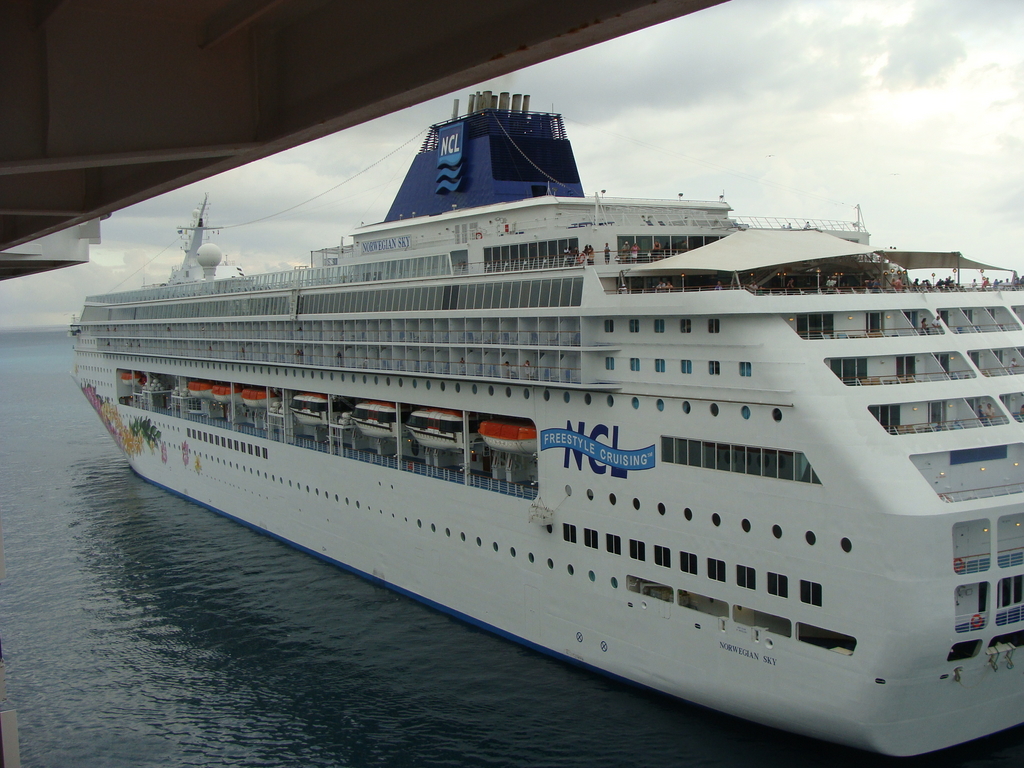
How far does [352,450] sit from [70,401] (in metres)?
78.3

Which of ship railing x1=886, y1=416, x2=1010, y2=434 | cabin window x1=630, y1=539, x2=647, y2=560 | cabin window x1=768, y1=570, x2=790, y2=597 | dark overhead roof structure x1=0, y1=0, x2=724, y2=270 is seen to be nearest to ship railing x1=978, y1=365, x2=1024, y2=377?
ship railing x1=886, y1=416, x2=1010, y2=434

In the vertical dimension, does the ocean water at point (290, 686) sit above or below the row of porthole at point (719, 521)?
below

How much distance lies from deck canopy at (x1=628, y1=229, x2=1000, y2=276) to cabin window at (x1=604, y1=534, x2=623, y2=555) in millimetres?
5711

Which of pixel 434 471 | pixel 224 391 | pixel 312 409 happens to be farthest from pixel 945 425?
pixel 224 391

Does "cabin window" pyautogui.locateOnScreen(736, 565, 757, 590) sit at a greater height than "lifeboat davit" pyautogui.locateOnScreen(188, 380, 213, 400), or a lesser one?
lesser

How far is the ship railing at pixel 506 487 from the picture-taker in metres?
19.7

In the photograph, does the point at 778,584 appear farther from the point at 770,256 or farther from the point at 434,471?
the point at 434,471

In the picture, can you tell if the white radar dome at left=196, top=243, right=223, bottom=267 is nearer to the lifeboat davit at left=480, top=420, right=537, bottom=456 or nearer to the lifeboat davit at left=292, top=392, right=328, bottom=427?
the lifeboat davit at left=292, top=392, right=328, bottom=427

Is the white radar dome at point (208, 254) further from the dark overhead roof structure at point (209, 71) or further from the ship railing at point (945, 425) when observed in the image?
the dark overhead roof structure at point (209, 71)

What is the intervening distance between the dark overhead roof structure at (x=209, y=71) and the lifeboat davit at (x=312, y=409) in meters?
23.2

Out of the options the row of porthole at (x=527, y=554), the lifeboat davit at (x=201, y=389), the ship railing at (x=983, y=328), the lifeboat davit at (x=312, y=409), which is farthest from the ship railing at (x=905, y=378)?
the lifeboat davit at (x=201, y=389)

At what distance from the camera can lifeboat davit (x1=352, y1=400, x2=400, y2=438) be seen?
2517 centimetres

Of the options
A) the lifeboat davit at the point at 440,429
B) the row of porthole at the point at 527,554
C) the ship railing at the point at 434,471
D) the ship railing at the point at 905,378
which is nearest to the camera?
the ship railing at the point at 905,378

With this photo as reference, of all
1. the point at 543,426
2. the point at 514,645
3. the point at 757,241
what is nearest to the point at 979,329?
the point at 757,241
